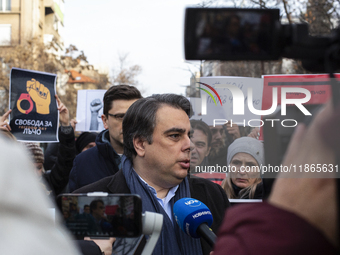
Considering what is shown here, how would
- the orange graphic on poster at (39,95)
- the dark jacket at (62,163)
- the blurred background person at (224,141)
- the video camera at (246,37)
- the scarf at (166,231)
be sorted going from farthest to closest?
the orange graphic on poster at (39,95) < the dark jacket at (62,163) < the blurred background person at (224,141) < the scarf at (166,231) < the video camera at (246,37)

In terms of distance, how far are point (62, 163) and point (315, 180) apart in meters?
3.70

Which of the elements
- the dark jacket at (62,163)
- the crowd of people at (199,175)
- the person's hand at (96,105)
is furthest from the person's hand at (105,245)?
the person's hand at (96,105)

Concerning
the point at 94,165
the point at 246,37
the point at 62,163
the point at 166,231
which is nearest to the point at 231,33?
the point at 246,37

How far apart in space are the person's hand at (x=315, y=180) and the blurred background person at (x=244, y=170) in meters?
2.28

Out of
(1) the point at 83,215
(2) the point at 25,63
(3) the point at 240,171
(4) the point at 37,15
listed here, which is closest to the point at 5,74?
(2) the point at 25,63

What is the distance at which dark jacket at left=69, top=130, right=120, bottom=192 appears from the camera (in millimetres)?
3469

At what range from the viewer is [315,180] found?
65cm

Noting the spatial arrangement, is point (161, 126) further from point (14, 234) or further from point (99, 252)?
point (14, 234)

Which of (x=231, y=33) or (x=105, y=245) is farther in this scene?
(x=105, y=245)

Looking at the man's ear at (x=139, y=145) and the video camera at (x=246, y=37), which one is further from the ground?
the video camera at (x=246, y=37)

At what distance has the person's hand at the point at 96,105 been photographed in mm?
6102

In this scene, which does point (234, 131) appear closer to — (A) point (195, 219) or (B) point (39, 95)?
(A) point (195, 219)

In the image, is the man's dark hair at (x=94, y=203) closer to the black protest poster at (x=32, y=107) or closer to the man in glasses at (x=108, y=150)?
the man in glasses at (x=108, y=150)

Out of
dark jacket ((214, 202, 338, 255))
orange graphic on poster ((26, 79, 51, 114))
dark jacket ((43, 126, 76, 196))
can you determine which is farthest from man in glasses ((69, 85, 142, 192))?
dark jacket ((214, 202, 338, 255))
